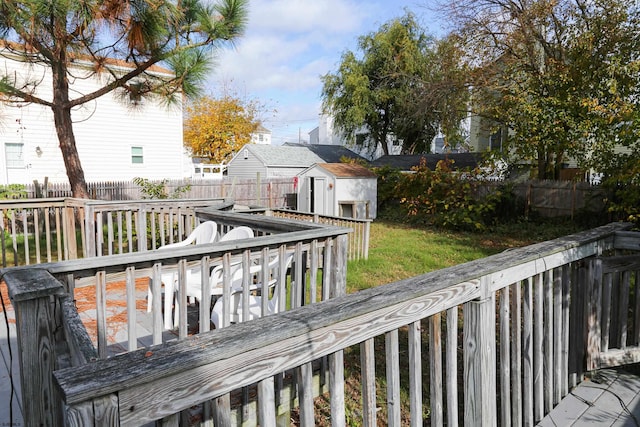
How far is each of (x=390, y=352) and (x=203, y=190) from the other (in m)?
14.3

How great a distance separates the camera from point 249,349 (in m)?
1.08

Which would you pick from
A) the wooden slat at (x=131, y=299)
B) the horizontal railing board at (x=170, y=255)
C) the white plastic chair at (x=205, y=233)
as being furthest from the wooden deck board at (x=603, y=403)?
the white plastic chair at (x=205, y=233)

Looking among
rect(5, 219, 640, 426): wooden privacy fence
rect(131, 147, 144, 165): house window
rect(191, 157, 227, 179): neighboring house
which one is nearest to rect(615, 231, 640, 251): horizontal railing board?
rect(5, 219, 640, 426): wooden privacy fence

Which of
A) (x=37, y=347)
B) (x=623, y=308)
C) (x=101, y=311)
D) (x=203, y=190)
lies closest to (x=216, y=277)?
(x=101, y=311)

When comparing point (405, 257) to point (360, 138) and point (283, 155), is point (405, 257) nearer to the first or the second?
point (283, 155)

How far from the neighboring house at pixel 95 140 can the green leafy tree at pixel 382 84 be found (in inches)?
408

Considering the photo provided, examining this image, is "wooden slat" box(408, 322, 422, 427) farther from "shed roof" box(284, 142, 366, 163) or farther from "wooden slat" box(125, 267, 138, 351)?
"shed roof" box(284, 142, 366, 163)

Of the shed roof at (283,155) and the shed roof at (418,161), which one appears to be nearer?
the shed roof at (418,161)

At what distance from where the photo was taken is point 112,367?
937 mm

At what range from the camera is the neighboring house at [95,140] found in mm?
13617

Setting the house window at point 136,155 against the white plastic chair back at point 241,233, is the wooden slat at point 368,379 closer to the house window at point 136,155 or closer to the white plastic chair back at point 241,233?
the white plastic chair back at point 241,233

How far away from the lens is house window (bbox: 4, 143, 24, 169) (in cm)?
1366

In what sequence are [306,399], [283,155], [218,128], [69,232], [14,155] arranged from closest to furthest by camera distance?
[306,399]
[69,232]
[14,155]
[283,155]
[218,128]

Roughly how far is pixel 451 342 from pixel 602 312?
148 cm
